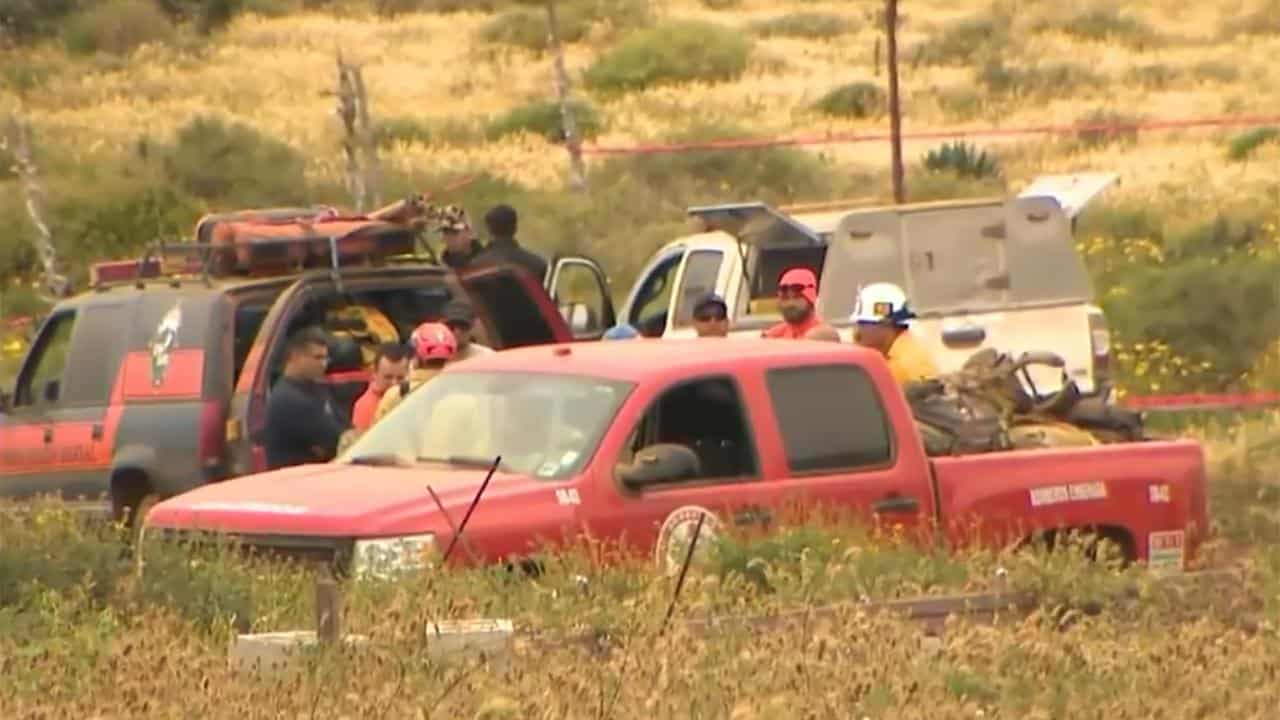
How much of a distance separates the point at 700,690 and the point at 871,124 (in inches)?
1593

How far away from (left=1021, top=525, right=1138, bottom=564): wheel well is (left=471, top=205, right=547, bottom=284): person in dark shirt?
477cm

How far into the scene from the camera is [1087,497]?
484 inches

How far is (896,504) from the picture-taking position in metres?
11.9

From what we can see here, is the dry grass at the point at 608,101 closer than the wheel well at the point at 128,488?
No

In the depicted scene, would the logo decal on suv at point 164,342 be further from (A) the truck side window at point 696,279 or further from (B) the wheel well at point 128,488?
(A) the truck side window at point 696,279

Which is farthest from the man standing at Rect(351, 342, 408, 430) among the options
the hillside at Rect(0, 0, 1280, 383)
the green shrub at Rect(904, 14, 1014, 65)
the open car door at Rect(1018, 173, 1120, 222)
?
the green shrub at Rect(904, 14, 1014, 65)

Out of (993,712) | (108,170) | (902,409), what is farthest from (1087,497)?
(108,170)

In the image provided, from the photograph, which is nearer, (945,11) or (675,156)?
(675,156)

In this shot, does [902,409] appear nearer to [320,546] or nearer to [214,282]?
[320,546]

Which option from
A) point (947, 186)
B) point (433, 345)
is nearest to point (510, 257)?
point (433, 345)

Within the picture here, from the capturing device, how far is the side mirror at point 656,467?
11.2m

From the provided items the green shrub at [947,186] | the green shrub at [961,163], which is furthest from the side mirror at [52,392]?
the green shrub at [961,163]

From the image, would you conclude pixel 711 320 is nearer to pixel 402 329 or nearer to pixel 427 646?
pixel 402 329

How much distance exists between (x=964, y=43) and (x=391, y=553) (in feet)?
165
